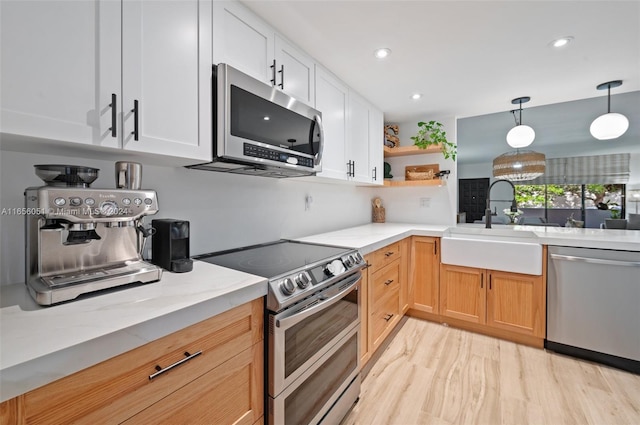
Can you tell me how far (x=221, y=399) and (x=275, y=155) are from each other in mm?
1067

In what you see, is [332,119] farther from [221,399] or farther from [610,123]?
[610,123]

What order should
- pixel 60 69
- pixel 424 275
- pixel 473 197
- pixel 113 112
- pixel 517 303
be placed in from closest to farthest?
pixel 60 69 → pixel 113 112 → pixel 517 303 → pixel 424 275 → pixel 473 197

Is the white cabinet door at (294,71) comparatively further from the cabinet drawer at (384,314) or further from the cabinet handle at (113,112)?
the cabinet drawer at (384,314)

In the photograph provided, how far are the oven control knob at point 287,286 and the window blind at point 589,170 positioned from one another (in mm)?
9549

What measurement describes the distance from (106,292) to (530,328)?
2.88 metres

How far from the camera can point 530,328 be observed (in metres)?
2.25

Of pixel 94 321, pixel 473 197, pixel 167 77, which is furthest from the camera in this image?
pixel 473 197

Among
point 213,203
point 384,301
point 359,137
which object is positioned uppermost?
point 359,137

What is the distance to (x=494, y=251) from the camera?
2.35m

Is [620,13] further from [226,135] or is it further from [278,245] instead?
[278,245]

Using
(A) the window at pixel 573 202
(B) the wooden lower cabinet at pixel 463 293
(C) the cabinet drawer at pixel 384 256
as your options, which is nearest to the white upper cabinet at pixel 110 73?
(C) the cabinet drawer at pixel 384 256

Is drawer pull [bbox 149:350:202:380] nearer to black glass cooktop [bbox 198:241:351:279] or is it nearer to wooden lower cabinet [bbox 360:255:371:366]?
black glass cooktop [bbox 198:241:351:279]

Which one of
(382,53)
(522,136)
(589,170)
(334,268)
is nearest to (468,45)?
(382,53)

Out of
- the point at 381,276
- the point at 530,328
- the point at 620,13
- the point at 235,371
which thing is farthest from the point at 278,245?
the point at 620,13
